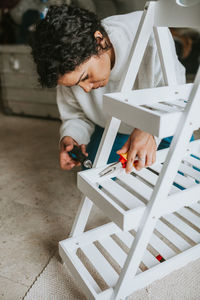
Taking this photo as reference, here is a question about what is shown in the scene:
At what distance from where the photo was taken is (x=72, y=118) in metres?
1.10

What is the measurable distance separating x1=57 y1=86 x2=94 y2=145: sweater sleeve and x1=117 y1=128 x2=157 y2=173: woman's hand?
36cm

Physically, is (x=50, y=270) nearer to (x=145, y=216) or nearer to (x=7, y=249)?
(x=7, y=249)

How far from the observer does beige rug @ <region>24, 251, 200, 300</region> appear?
786mm

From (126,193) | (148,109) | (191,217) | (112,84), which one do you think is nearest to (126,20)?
(112,84)

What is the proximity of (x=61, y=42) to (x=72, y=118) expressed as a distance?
1.47ft

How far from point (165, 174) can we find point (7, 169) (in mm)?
1130

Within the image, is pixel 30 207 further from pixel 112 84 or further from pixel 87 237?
pixel 112 84

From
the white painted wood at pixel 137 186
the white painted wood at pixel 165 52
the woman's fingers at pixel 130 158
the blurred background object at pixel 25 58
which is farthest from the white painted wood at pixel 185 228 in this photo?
the blurred background object at pixel 25 58

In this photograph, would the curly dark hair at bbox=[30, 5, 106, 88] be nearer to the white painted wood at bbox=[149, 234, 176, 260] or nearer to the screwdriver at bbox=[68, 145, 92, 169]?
the screwdriver at bbox=[68, 145, 92, 169]

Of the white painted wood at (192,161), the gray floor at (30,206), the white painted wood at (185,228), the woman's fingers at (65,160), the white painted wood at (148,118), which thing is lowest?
the gray floor at (30,206)

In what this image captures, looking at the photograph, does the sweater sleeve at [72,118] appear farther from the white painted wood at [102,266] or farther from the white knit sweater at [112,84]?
the white painted wood at [102,266]

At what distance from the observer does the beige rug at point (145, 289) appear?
79 cm

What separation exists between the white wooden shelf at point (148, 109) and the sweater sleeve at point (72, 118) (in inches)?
15.6

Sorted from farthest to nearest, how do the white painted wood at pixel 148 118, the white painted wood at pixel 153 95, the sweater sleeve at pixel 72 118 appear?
the sweater sleeve at pixel 72 118
the white painted wood at pixel 153 95
the white painted wood at pixel 148 118
